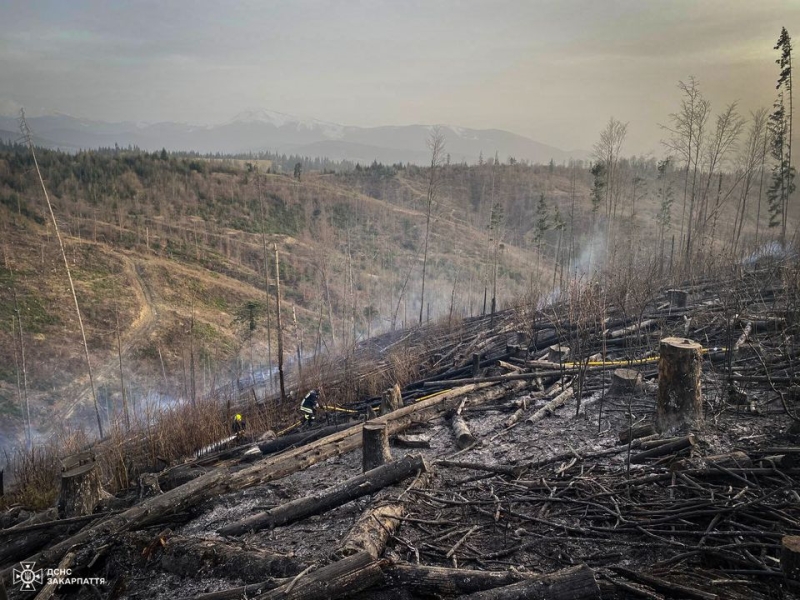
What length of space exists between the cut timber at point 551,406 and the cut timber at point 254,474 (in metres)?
1.12

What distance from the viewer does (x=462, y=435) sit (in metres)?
7.42

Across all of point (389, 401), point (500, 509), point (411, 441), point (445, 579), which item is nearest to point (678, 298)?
point (389, 401)

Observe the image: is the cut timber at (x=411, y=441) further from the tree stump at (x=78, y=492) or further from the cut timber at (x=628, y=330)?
the cut timber at (x=628, y=330)

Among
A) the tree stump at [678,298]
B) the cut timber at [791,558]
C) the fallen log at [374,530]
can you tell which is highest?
the tree stump at [678,298]

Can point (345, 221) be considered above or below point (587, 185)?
below

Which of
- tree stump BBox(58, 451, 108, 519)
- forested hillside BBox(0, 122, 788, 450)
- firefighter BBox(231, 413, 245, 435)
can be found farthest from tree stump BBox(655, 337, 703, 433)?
forested hillside BBox(0, 122, 788, 450)

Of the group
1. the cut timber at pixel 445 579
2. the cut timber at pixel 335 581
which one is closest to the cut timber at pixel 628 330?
the cut timber at pixel 445 579

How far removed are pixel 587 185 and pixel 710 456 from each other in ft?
224

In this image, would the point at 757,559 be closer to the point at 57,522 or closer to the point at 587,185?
the point at 57,522

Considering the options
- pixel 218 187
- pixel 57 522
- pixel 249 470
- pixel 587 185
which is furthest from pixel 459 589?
pixel 587 185

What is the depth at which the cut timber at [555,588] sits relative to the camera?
318cm

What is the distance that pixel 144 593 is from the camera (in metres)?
4.43

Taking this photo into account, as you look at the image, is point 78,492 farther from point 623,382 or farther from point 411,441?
point 623,382

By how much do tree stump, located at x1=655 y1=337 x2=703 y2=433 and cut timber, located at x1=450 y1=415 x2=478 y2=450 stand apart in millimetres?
2589
